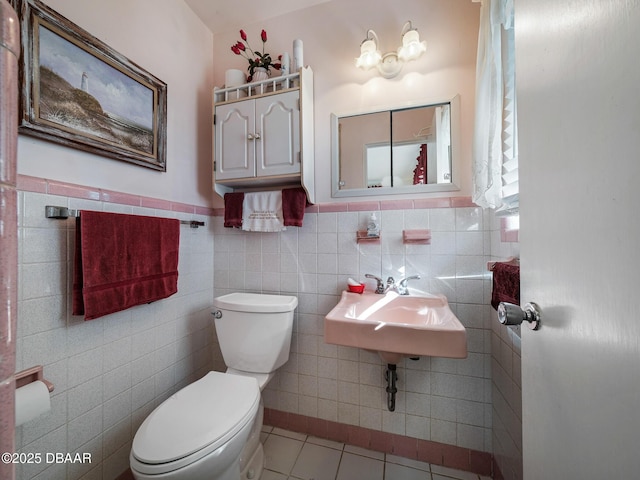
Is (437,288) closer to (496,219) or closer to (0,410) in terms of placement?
(496,219)

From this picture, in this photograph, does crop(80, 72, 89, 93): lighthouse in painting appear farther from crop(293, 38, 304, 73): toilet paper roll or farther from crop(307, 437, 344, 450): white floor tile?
crop(307, 437, 344, 450): white floor tile

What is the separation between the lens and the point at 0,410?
0.19 meters

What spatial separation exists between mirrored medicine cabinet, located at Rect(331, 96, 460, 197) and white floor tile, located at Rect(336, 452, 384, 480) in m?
1.42

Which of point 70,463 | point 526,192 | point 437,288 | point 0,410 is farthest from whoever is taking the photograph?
point 437,288

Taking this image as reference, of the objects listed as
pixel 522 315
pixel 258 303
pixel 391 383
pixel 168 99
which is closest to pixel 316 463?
pixel 391 383

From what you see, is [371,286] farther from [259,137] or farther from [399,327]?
[259,137]

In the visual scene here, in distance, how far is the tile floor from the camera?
1.17m

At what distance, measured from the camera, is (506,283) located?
0.85 m

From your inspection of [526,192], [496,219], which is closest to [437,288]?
[496,219]

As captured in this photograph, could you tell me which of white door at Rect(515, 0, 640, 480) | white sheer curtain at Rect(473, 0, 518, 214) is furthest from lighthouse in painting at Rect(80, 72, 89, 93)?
white sheer curtain at Rect(473, 0, 518, 214)

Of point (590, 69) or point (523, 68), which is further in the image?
point (523, 68)

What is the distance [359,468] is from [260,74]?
87.3 inches

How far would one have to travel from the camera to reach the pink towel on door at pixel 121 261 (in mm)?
908

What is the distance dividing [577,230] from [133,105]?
1.62 m
